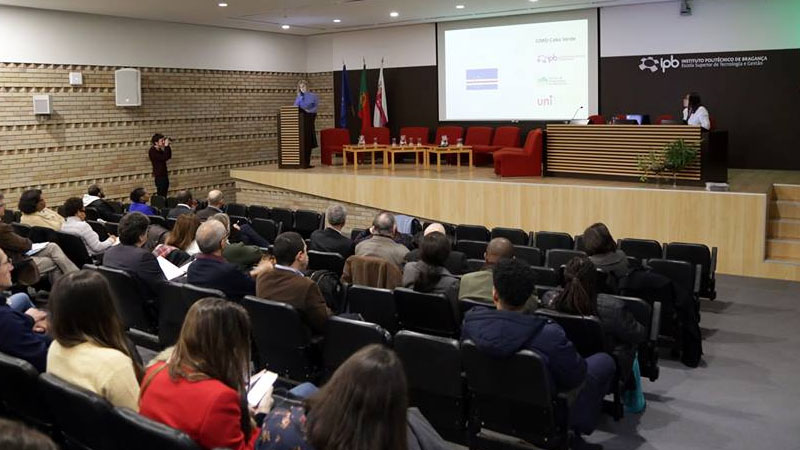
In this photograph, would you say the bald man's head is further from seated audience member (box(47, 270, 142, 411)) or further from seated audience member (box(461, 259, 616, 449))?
seated audience member (box(47, 270, 142, 411))

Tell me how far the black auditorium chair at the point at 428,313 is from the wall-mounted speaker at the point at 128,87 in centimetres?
1052

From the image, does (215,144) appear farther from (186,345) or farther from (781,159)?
(186,345)

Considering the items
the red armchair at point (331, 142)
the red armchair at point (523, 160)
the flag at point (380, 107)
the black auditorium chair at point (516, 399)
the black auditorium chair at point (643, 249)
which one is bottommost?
the black auditorium chair at point (516, 399)

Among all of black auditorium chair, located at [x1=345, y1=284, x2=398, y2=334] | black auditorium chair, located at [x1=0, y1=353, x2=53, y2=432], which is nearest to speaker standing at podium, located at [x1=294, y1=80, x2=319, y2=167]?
black auditorium chair, located at [x1=345, y1=284, x2=398, y2=334]

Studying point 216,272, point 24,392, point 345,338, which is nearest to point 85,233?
point 216,272

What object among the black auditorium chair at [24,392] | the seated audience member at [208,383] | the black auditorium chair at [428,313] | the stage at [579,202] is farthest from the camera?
the stage at [579,202]

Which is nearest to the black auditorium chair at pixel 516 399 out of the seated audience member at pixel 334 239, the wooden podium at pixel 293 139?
the seated audience member at pixel 334 239

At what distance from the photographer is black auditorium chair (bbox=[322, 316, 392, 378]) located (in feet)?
12.6

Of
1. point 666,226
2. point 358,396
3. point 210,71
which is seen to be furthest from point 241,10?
point 358,396

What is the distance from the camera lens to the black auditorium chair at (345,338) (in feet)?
12.6

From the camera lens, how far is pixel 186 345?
2.59 metres

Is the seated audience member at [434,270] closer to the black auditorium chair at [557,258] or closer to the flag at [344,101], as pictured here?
the black auditorium chair at [557,258]

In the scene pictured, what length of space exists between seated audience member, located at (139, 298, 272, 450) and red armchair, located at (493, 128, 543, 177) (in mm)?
9431

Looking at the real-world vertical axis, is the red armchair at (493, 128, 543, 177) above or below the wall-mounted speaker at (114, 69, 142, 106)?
below
